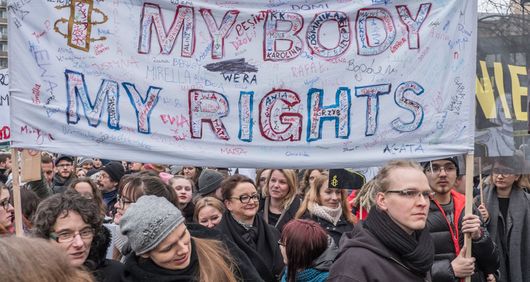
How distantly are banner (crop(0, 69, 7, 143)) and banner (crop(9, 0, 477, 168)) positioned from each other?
3100 mm

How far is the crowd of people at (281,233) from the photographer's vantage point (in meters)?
3.62

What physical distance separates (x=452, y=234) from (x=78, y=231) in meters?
2.76

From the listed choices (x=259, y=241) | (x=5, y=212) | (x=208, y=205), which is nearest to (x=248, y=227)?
(x=259, y=241)

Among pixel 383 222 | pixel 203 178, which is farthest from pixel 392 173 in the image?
pixel 203 178

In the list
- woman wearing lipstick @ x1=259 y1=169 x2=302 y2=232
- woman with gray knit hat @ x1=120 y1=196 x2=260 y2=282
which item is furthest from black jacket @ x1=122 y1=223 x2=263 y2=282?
woman wearing lipstick @ x1=259 y1=169 x2=302 y2=232

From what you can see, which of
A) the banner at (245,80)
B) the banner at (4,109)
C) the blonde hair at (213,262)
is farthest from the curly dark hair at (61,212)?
the banner at (4,109)

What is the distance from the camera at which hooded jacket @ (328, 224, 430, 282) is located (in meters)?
3.80

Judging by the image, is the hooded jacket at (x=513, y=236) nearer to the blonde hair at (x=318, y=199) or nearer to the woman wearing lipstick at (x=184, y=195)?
the blonde hair at (x=318, y=199)

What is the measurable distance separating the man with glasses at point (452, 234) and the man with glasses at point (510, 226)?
1.06 metres

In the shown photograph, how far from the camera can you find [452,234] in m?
5.52

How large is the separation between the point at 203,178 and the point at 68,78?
12.5ft

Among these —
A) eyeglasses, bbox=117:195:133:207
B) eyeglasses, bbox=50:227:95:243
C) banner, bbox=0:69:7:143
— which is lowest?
eyeglasses, bbox=50:227:95:243

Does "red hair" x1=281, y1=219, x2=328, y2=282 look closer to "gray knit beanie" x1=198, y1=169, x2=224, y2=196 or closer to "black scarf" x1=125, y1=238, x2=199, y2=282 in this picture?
"black scarf" x1=125, y1=238, x2=199, y2=282

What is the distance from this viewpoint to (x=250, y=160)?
486 centimetres
